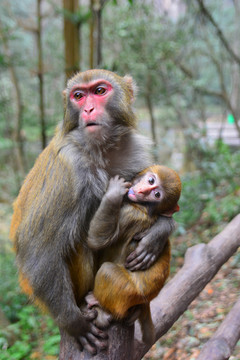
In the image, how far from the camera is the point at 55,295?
9.15ft

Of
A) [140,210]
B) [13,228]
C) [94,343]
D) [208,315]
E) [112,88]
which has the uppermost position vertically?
[112,88]

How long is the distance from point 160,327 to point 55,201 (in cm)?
176

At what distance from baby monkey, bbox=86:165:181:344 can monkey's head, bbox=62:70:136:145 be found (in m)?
0.44

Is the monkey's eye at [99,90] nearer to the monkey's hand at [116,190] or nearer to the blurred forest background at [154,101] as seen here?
the monkey's hand at [116,190]

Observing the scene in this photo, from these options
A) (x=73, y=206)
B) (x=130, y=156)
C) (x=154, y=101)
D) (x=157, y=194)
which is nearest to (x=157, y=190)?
(x=157, y=194)

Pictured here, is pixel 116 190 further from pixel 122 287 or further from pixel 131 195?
pixel 122 287

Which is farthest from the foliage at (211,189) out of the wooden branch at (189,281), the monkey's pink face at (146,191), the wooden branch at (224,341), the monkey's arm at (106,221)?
the monkey's arm at (106,221)

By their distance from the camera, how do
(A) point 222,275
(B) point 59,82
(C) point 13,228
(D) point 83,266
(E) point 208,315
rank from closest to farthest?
(D) point 83,266 → (C) point 13,228 → (E) point 208,315 → (A) point 222,275 → (B) point 59,82

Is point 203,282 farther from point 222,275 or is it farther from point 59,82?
point 59,82

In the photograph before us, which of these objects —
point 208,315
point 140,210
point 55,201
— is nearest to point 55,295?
point 55,201

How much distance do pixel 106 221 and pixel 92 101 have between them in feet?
3.34

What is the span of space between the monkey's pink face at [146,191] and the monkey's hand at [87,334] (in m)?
1.08

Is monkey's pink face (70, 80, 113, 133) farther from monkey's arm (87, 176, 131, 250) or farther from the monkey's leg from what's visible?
the monkey's leg

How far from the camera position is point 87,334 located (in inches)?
108
